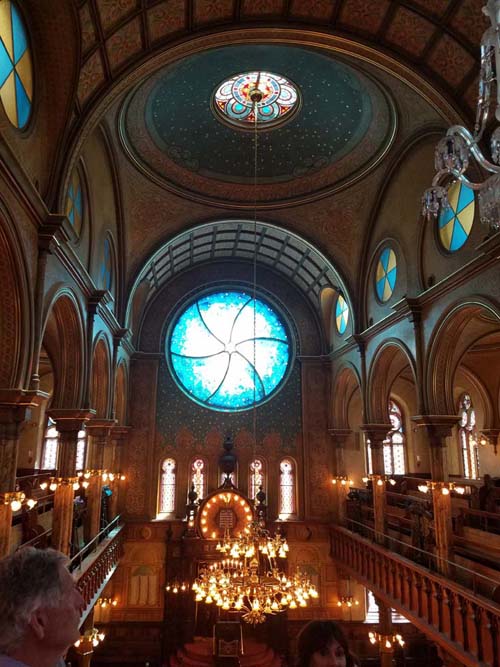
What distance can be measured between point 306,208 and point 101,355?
30.4 feet

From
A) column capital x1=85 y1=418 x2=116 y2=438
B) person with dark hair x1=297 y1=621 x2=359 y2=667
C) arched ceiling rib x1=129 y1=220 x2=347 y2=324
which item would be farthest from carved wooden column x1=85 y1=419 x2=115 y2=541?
person with dark hair x1=297 y1=621 x2=359 y2=667

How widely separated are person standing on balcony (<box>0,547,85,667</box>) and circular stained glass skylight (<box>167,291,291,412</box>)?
21.3m

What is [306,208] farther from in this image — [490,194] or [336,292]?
[490,194]

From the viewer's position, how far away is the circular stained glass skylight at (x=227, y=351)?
23.6 m

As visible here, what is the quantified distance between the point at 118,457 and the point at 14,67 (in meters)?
16.6

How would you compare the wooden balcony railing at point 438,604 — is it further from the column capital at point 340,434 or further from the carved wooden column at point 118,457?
the carved wooden column at point 118,457

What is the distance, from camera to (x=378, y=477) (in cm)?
1680

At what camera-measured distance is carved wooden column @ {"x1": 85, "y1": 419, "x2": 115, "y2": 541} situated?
1551 cm

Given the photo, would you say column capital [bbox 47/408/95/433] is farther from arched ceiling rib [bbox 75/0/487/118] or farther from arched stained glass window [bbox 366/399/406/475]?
arched stained glass window [bbox 366/399/406/475]

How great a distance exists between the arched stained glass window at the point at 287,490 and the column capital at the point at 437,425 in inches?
415

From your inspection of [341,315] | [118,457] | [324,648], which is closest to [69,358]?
[118,457]

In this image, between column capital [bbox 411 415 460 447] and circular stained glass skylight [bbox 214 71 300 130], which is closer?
column capital [bbox 411 415 460 447]

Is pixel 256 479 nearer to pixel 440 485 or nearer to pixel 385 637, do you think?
pixel 385 637

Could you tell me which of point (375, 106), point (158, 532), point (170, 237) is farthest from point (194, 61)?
point (158, 532)
